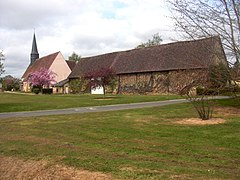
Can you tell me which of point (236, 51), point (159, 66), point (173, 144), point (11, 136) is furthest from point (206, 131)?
point (159, 66)

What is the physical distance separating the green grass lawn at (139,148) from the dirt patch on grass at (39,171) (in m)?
0.25

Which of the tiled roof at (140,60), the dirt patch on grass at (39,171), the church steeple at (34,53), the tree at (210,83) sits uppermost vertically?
the church steeple at (34,53)

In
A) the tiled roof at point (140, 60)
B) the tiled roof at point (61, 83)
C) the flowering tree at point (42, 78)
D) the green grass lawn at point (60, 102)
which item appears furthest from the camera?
the tiled roof at point (61, 83)

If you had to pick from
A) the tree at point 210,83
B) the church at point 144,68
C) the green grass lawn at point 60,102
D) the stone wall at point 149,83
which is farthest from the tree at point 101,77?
the tree at point 210,83

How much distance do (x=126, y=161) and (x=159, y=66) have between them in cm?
3895

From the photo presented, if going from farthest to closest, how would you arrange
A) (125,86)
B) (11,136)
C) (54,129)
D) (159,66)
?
(125,86) < (159,66) < (54,129) < (11,136)

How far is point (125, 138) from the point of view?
9.53 meters

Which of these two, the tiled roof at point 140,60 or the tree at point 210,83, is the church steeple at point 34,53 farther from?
the tree at point 210,83

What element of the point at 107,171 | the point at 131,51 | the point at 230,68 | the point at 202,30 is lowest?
the point at 107,171

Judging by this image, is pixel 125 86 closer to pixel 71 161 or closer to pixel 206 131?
pixel 206 131

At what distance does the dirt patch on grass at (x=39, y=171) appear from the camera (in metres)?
5.72

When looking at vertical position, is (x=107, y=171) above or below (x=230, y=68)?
below

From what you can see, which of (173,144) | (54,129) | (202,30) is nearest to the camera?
(173,144)

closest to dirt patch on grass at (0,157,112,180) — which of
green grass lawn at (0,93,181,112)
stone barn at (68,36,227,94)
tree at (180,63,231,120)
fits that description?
tree at (180,63,231,120)
